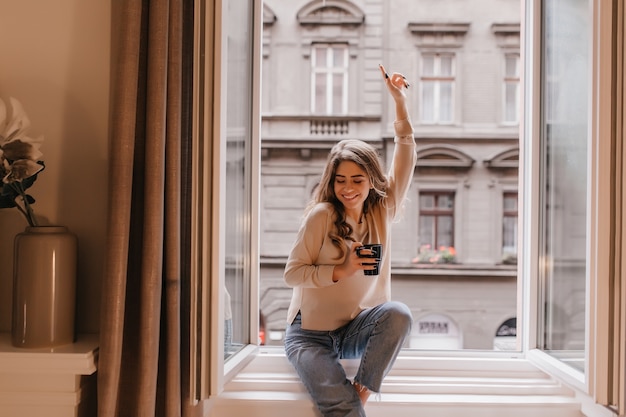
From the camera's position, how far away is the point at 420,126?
28.5 feet

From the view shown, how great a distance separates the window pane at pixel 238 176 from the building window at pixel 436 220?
7.42 meters

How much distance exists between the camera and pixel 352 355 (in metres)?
1.47

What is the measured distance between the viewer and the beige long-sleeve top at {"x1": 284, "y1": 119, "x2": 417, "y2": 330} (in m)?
1.47

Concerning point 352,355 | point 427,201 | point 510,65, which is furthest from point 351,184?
point 510,65

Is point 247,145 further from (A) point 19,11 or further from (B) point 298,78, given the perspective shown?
(B) point 298,78

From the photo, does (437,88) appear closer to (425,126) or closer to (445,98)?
(445,98)

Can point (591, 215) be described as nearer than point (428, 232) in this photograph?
Yes

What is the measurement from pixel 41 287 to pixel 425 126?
26.7 ft

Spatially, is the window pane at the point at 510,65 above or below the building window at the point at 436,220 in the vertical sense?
above

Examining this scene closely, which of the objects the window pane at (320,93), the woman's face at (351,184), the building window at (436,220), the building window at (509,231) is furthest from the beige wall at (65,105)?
the building window at (509,231)

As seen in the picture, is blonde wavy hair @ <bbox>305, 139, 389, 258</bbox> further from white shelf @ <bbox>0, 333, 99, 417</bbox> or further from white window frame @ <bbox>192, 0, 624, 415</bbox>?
white shelf @ <bbox>0, 333, 99, 417</bbox>

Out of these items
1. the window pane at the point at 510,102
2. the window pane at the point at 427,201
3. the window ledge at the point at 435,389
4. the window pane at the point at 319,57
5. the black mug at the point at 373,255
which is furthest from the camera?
the window pane at the point at 510,102

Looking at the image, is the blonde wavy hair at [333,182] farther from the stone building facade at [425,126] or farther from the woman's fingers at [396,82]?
the stone building facade at [425,126]

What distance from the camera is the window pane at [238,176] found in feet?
4.78
